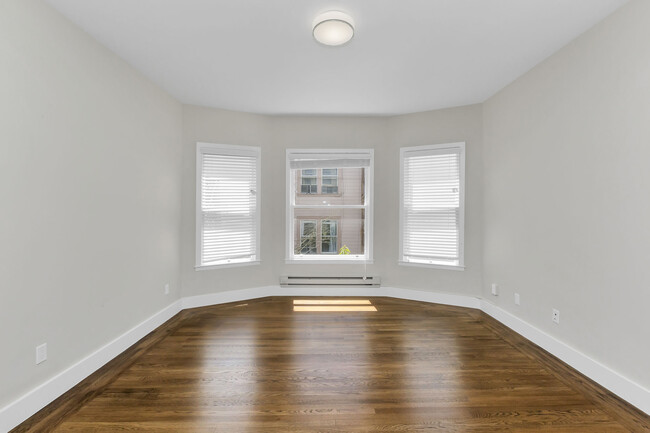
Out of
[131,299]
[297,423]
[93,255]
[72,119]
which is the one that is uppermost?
[72,119]

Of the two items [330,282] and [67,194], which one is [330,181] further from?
[67,194]

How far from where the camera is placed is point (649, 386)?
198cm

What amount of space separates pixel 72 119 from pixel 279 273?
9.85 feet

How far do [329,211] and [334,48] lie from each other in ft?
7.93

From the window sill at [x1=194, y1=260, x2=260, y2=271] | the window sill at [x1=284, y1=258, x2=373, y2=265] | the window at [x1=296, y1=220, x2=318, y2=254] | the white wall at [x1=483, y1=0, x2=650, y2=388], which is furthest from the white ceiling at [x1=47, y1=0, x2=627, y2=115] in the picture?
the window sill at [x1=284, y1=258, x2=373, y2=265]

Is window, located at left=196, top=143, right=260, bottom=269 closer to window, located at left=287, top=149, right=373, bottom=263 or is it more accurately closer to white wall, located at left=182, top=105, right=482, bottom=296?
white wall, located at left=182, top=105, right=482, bottom=296

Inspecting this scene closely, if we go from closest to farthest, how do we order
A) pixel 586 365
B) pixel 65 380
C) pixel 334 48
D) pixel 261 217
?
pixel 65 380
pixel 586 365
pixel 334 48
pixel 261 217

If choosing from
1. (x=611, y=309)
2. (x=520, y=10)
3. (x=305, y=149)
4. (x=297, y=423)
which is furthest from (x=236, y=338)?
(x=520, y=10)

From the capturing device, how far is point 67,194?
2234 millimetres

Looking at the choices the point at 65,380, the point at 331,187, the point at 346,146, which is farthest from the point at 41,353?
the point at 346,146

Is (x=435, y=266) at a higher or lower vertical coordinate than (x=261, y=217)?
lower

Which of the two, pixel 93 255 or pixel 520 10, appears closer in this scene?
pixel 520 10

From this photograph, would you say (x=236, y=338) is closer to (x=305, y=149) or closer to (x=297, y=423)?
(x=297, y=423)

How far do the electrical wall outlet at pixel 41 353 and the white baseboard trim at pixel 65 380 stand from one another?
157 millimetres
